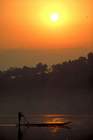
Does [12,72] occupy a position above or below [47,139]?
above

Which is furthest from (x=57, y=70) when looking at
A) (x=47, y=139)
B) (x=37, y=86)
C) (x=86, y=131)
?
(x=47, y=139)

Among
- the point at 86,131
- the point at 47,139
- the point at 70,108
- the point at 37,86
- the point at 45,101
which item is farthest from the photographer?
the point at 70,108

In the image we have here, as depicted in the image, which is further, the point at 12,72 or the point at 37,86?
the point at 37,86

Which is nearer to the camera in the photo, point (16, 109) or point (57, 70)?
point (57, 70)

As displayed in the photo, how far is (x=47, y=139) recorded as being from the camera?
7.89m

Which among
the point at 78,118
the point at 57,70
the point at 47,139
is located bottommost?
the point at 47,139

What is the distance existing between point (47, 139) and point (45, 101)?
10.6 feet

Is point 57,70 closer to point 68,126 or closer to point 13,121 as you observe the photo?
point 68,126

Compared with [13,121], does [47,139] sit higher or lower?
lower

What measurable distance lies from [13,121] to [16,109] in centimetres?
26

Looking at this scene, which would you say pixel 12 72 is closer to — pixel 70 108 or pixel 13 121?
pixel 13 121

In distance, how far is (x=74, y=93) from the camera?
10484 mm

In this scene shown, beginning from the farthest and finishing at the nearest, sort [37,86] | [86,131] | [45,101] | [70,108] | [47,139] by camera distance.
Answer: [70,108] < [45,101] < [37,86] < [86,131] < [47,139]

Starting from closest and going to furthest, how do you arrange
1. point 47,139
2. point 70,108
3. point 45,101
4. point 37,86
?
point 47,139 < point 37,86 < point 45,101 < point 70,108
